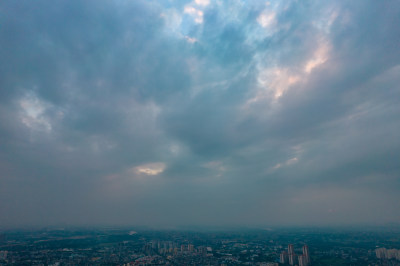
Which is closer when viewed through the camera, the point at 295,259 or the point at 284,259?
the point at 295,259

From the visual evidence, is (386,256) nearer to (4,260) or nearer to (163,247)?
(163,247)

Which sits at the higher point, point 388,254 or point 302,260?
point 388,254

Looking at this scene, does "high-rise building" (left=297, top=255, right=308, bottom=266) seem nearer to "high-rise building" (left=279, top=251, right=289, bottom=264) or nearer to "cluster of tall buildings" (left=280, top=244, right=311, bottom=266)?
"cluster of tall buildings" (left=280, top=244, right=311, bottom=266)

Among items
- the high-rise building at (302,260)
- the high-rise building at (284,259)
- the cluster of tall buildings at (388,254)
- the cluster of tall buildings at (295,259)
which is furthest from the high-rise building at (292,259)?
the cluster of tall buildings at (388,254)

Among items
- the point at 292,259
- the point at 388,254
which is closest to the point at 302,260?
the point at 292,259

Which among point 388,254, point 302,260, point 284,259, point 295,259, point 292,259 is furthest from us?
point 284,259

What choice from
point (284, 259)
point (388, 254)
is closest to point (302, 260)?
point (284, 259)

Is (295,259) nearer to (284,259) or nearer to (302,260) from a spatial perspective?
(284,259)

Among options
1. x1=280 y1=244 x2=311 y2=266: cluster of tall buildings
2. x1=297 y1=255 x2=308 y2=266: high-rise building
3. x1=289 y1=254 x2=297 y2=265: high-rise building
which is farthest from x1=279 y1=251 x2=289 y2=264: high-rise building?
x1=297 y1=255 x2=308 y2=266: high-rise building

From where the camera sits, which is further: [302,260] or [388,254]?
[388,254]

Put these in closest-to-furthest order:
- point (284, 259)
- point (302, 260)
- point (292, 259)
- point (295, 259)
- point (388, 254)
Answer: point (302, 260) → point (292, 259) → point (295, 259) → point (388, 254) → point (284, 259)

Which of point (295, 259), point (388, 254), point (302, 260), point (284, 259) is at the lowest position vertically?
point (284, 259)
